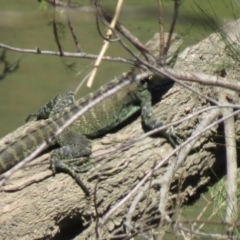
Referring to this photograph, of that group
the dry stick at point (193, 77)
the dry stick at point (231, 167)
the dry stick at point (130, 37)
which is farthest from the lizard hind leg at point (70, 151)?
the dry stick at point (130, 37)

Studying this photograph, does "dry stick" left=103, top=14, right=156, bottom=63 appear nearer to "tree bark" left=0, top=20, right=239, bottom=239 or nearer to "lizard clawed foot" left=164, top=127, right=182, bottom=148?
"tree bark" left=0, top=20, right=239, bottom=239

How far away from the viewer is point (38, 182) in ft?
10.2

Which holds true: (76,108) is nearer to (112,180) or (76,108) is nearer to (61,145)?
(61,145)

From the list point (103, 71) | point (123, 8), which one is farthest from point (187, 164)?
point (103, 71)

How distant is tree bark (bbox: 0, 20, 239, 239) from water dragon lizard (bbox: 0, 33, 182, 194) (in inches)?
8.2

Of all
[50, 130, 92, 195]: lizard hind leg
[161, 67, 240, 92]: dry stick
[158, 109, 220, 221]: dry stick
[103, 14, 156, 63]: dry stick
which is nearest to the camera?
[103, 14, 156, 63]: dry stick

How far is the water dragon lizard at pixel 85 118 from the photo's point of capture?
3.61m

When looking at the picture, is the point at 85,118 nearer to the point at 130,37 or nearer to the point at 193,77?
the point at 193,77

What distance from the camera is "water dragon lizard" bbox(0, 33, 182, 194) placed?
3.61 metres

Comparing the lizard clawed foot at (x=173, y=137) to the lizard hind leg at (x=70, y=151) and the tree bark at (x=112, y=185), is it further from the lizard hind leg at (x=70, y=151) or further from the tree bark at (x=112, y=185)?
the lizard hind leg at (x=70, y=151)

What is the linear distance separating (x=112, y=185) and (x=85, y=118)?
3.20 feet

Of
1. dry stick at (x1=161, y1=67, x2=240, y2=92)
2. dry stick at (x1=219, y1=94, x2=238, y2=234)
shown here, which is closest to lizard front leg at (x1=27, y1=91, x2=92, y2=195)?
dry stick at (x1=219, y1=94, x2=238, y2=234)

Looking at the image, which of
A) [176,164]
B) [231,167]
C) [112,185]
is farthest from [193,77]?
[112,185]

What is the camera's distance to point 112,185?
308 cm
